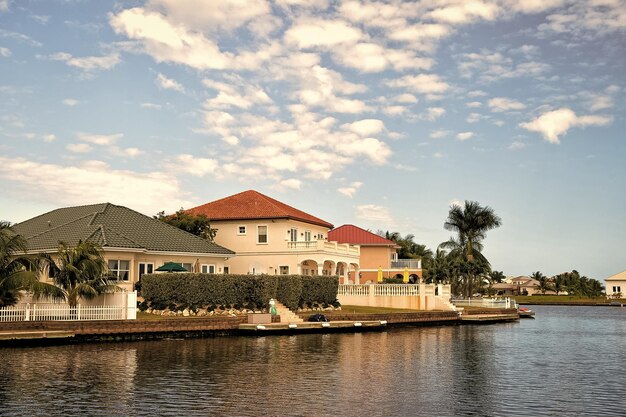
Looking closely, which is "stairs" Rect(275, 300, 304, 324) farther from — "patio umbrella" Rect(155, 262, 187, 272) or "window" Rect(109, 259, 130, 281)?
"window" Rect(109, 259, 130, 281)

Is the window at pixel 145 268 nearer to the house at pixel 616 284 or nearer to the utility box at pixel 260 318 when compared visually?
the utility box at pixel 260 318

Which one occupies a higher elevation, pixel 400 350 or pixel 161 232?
pixel 161 232

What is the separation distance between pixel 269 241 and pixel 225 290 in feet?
61.9

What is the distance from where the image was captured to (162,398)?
67.6 feet

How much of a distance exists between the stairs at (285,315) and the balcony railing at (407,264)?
3698cm

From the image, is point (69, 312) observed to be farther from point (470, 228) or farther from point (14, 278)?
point (470, 228)

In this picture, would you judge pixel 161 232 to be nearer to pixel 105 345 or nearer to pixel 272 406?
pixel 105 345

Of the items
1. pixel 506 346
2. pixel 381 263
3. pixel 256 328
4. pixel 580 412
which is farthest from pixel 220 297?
pixel 381 263

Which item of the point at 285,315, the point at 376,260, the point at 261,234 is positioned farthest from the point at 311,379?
the point at 376,260

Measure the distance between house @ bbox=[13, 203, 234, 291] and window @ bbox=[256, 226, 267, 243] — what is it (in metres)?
7.27

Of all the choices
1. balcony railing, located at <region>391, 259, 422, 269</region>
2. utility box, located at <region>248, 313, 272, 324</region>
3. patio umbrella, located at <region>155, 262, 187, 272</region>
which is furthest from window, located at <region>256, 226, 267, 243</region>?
balcony railing, located at <region>391, 259, 422, 269</region>

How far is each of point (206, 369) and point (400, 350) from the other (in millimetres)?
11732

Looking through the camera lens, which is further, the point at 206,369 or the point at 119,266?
the point at 119,266

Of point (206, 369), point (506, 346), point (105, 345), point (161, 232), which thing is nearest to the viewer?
point (206, 369)
